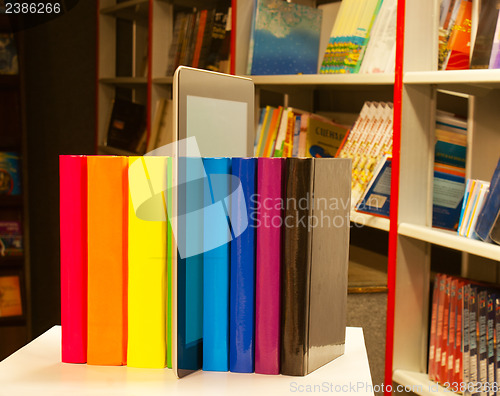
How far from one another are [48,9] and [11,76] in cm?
49

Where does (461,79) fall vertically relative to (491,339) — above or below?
above

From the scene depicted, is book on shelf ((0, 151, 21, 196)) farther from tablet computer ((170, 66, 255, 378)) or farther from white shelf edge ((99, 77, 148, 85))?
tablet computer ((170, 66, 255, 378))

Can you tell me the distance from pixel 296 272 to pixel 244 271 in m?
0.07

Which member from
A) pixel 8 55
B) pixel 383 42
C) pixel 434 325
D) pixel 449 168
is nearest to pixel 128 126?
pixel 8 55

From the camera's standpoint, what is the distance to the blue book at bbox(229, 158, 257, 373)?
2.50 ft

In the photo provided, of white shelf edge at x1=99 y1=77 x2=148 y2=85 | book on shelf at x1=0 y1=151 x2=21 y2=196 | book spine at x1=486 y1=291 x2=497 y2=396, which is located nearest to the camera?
book spine at x1=486 y1=291 x2=497 y2=396

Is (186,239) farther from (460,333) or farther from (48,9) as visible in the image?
(48,9)

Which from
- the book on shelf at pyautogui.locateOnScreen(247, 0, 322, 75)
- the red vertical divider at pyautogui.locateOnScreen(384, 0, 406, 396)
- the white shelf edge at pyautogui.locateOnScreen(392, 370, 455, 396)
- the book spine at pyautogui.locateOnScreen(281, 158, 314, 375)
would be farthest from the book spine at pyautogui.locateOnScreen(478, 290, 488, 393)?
the book on shelf at pyautogui.locateOnScreen(247, 0, 322, 75)

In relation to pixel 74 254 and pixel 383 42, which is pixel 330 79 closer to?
pixel 383 42

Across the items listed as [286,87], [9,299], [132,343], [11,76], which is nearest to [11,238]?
[9,299]

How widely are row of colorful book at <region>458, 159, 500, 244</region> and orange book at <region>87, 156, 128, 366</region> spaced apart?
0.93 meters

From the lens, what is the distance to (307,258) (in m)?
0.75

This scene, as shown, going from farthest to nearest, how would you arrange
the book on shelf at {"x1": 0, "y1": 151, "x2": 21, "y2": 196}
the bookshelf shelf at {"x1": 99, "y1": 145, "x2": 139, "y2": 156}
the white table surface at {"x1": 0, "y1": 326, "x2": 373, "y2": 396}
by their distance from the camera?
the bookshelf shelf at {"x1": 99, "y1": 145, "x2": 139, "y2": 156}
the book on shelf at {"x1": 0, "y1": 151, "x2": 21, "y2": 196}
the white table surface at {"x1": 0, "y1": 326, "x2": 373, "y2": 396}

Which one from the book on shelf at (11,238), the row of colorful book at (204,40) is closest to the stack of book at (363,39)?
the row of colorful book at (204,40)
